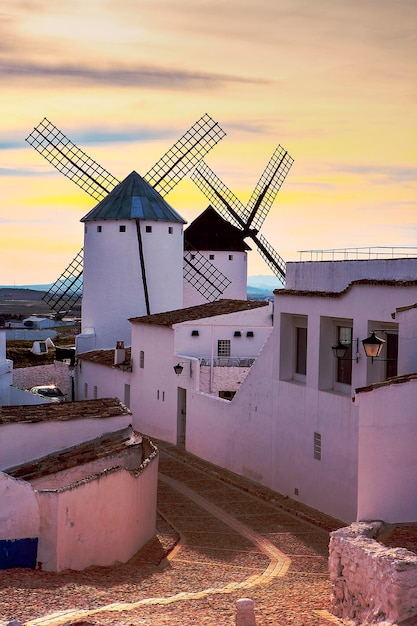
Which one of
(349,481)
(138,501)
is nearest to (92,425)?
(138,501)

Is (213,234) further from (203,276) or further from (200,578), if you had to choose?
(200,578)

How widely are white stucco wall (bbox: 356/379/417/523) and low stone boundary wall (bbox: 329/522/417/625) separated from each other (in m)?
1.23

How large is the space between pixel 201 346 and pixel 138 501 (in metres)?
14.5

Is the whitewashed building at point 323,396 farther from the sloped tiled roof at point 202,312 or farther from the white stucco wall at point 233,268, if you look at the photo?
the white stucco wall at point 233,268

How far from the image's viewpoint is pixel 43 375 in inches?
1681

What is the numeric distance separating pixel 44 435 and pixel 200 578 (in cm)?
584

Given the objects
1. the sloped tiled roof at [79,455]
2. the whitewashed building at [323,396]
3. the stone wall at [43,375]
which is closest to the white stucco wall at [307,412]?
the whitewashed building at [323,396]

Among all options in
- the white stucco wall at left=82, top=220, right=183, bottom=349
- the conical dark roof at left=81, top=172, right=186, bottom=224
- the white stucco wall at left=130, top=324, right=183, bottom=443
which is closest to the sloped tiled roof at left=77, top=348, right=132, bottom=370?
the white stucco wall at left=130, top=324, right=183, bottom=443

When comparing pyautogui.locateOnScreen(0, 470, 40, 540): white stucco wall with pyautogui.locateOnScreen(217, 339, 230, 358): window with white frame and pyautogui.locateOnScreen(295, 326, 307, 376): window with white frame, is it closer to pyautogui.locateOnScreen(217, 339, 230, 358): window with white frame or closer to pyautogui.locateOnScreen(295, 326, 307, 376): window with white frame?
pyautogui.locateOnScreen(295, 326, 307, 376): window with white frame

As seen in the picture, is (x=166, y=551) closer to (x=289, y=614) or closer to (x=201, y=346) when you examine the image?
(x=289, y=614)

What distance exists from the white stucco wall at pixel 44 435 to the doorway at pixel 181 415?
33.1 feet

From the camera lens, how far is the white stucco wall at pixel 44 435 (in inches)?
755

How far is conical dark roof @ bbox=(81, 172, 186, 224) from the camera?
4269 cm

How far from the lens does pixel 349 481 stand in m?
20.3
